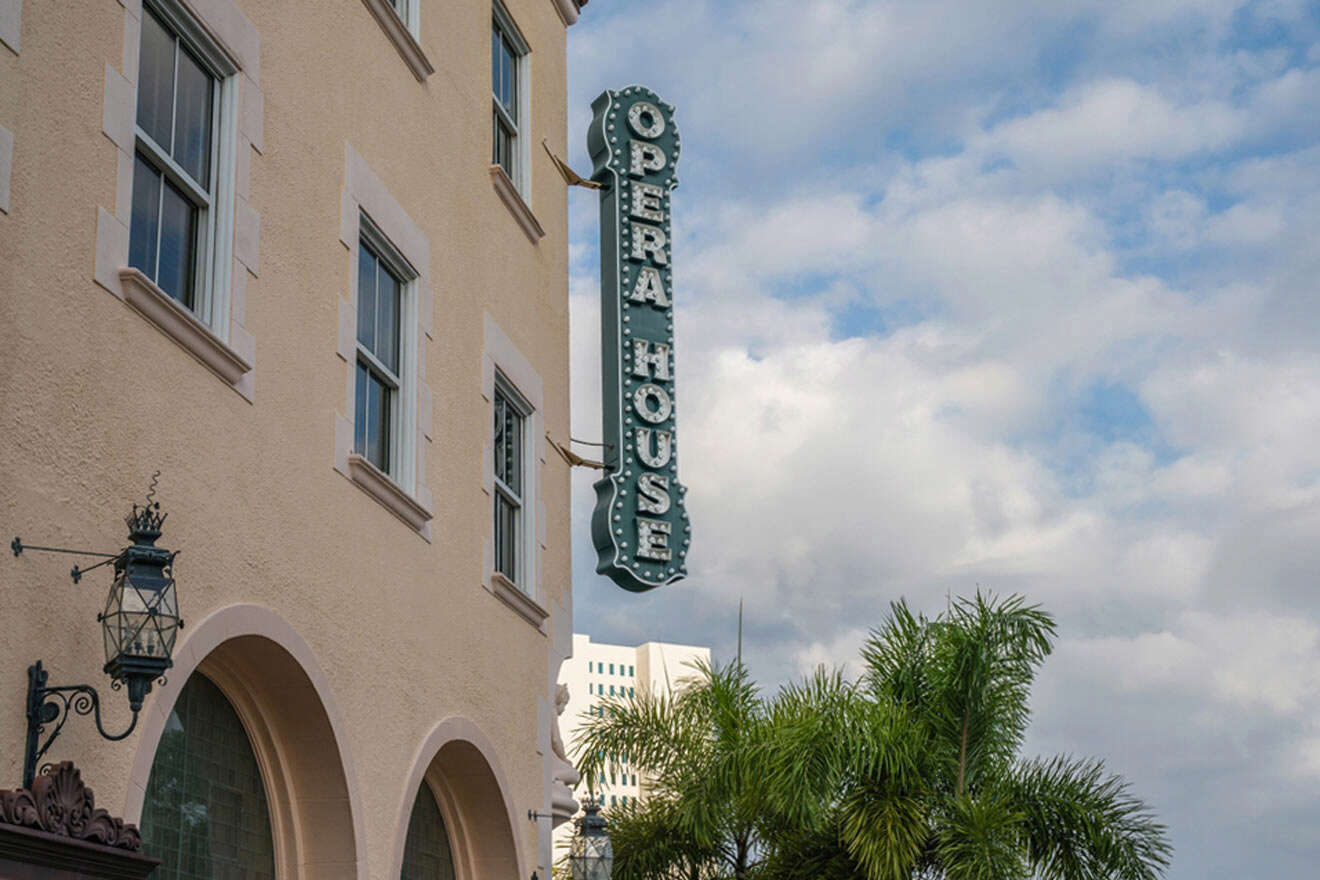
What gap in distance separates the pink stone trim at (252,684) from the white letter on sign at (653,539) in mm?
6704

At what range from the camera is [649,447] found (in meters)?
16.6

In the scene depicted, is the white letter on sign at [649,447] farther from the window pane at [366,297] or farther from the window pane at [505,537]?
the window pane at [366,297]

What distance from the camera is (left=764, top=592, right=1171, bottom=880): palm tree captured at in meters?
16.4

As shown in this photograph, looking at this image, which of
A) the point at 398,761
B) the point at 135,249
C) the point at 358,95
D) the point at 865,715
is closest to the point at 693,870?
the point at 865,715

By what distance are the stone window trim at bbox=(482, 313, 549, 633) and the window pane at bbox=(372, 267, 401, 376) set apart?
1567mm

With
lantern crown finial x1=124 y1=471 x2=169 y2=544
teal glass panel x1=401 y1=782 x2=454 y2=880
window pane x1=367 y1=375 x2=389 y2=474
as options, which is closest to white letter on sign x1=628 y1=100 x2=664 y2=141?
window pane x1=367 y1=375 x2=389 y2=474

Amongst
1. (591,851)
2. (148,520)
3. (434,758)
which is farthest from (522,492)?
(148,520)

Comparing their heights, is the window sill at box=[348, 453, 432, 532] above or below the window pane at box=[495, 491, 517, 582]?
below

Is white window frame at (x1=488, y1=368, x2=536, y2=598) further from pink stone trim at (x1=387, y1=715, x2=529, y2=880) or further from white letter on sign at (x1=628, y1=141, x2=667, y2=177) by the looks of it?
white letter on sign at (x1=628, y1=141, x2=667, y2=177)

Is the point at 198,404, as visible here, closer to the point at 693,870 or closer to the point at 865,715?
the point at 865,715

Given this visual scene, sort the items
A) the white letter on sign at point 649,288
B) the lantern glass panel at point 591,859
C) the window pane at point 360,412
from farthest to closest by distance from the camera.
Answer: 1. the white letter on sign at point 649,288
2. the lantern glass panel at point 591,859
3. the window pane at point 360,412

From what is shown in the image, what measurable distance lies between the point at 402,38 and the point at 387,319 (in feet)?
6.91

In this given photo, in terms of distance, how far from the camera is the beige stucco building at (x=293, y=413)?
685 cm

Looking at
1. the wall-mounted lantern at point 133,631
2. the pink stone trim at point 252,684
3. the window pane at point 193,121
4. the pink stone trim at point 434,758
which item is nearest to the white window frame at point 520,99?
the pink stone trim at point 434,758
